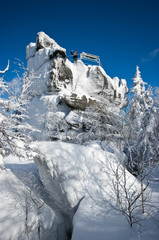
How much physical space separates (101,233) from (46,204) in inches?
165

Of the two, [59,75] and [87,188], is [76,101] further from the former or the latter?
[87,188]

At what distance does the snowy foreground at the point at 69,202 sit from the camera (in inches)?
182

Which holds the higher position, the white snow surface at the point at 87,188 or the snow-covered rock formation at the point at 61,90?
the snow-covered rock formation at the point at 61,90

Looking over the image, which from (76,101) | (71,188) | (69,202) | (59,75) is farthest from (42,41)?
(69,202)

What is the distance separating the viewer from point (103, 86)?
85.1ft

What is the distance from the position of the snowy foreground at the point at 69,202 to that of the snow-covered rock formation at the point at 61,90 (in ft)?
32.7

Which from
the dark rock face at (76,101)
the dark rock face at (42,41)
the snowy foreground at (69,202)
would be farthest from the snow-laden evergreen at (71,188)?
the dark rock face at (42,41)

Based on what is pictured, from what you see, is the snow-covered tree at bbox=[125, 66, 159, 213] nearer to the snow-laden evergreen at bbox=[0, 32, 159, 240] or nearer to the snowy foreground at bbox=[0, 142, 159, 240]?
the snow-laden evergreen at bbox=[0, 32, 159, 240]

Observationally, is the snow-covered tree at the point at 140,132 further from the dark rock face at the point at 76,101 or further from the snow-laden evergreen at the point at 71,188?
the dark rock face at the point at 76,101

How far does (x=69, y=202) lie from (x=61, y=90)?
19131mm

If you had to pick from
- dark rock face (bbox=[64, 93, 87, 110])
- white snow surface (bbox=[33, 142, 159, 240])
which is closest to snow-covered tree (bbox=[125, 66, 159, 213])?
white snow surface (bbox=[33, 142, 159, 240])

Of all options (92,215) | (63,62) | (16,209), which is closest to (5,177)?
(16,209)

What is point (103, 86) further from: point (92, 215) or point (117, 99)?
point (92, 215)

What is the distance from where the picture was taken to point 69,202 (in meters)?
6.08
